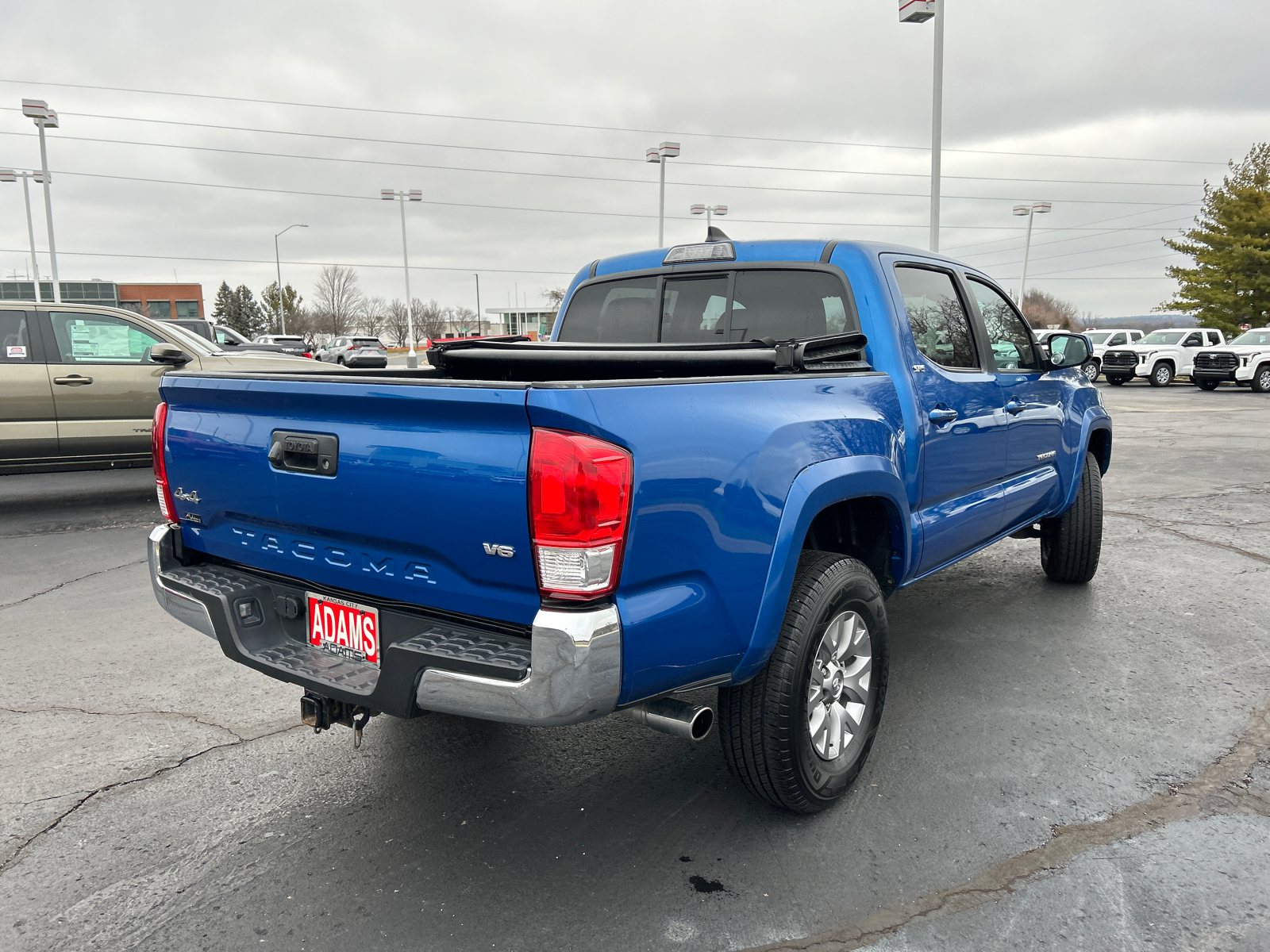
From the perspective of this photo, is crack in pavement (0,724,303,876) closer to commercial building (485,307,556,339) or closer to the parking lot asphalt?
the parking lot asphalt

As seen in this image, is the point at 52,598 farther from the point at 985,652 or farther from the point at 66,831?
the point at 985,652

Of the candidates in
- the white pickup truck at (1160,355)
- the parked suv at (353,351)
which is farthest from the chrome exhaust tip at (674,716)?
the parked suv at (353,351)

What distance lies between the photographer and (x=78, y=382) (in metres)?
8.44

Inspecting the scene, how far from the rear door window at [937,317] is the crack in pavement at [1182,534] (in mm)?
3746

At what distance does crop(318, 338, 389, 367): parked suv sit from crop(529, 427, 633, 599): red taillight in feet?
124

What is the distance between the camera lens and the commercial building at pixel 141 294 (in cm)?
8388

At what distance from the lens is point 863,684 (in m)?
3.15

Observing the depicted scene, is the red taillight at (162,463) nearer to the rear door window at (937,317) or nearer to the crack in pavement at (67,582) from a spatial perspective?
the rear door window at (937,317)

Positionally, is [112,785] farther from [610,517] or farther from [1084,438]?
[1084,438]

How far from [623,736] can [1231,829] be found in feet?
6.97

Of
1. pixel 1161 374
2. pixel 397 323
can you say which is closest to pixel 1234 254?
pixel 1161 374

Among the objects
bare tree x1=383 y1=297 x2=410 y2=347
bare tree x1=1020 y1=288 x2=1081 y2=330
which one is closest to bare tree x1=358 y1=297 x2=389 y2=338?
bare tree x1=383 y1=297 x2=410 y2=347

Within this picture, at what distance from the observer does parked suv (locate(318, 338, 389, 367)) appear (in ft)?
132

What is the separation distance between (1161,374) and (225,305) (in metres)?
91.1
